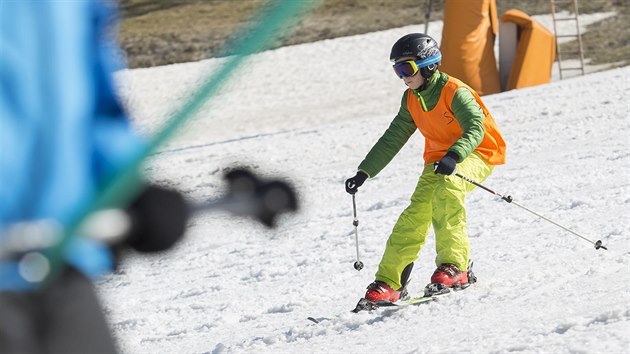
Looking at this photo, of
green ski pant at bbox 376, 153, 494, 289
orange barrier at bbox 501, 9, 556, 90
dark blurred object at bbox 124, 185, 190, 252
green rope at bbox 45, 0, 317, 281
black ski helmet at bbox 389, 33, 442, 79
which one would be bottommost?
orange barrier at bbox 501, 9, 556, 90

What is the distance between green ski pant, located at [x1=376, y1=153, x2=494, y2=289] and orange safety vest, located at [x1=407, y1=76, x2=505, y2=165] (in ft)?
0.23

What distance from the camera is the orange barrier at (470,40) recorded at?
51.4 feet

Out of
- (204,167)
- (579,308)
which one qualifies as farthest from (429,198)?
(204,167)

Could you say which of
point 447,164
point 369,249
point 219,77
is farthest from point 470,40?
point 219,77

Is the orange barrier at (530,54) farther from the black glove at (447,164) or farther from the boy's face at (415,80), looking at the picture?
the black glove at (447,164)

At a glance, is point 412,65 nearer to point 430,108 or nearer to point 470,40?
point 430,108

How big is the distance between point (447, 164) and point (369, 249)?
2752 millimetres

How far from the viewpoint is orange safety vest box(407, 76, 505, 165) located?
5.18m

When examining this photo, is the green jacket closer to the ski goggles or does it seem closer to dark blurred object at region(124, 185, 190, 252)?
the ski goggles

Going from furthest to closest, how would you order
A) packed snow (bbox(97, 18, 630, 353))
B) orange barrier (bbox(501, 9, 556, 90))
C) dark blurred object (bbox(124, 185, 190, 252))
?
orange barrier (bbox(501, 9, 556, 90))
packed snow (bbox(97, 18, 630, 353))
dark blurred object (bbox(124, 185, 190, 252))

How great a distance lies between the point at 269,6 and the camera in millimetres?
1006

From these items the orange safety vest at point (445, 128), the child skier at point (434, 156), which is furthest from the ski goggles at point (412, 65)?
the orange safety vest at point (445, 128)

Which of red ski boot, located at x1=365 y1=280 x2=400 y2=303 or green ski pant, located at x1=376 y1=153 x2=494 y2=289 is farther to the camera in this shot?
red ski boot, located at x1=365 y1=280 x2=400 y2=303

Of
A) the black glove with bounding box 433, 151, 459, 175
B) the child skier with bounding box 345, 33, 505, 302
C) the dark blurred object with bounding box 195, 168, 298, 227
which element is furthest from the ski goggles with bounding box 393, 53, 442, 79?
the dark blurred object with bounding box 195, 168, 298, 227
